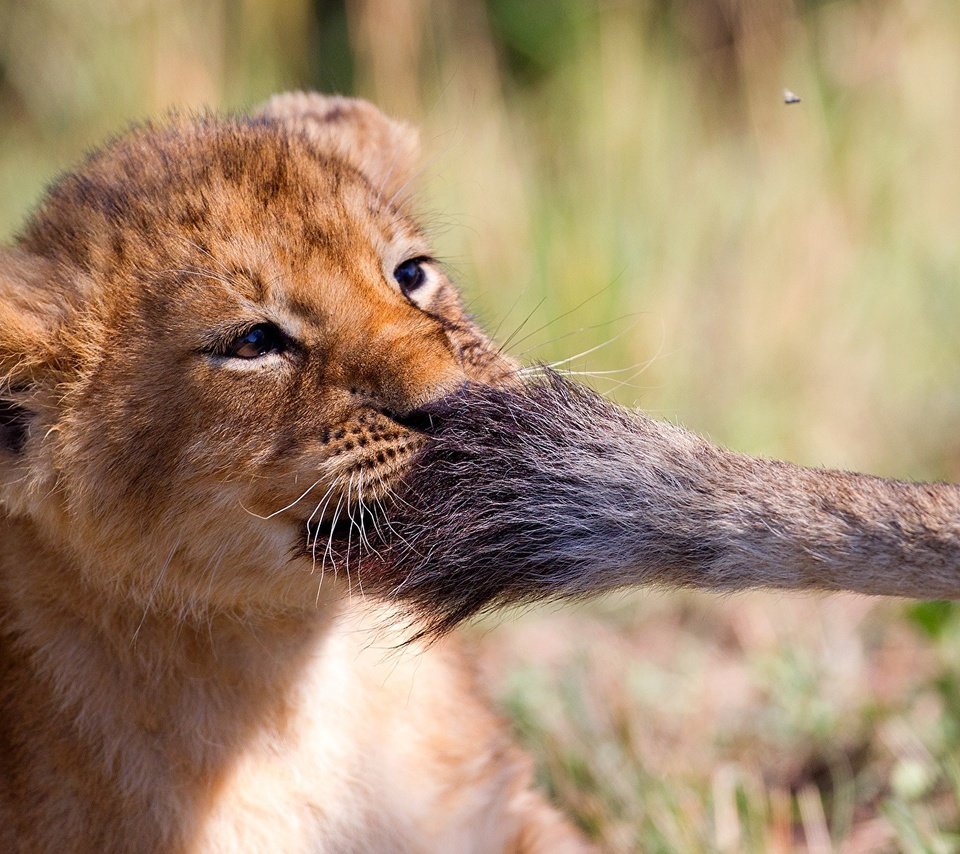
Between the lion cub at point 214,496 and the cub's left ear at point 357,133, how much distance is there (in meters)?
0.13

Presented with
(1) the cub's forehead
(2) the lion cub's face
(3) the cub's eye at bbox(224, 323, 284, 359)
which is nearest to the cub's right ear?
(2) the lion cub's face

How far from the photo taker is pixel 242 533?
247 centimetres

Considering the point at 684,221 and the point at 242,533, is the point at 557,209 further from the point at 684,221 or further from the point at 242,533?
the point at 242,533

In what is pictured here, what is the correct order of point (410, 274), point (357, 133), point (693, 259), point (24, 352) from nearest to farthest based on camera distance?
point (24, 352) < point (410, 274) < point (357, 133) < point (693, 259)

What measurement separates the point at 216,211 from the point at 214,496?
55cm

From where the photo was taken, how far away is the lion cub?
2.41 metres

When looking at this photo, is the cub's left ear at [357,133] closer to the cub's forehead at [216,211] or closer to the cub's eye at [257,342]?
the cub's forehead at [216,211]

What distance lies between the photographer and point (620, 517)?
2008mm

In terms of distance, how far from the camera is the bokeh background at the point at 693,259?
3488 millimetres

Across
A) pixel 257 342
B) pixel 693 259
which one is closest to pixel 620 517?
pixel 257 342

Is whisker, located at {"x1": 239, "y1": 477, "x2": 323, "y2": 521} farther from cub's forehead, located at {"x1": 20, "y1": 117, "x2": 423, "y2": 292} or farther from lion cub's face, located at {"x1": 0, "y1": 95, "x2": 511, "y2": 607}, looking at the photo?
cub's forehead, located at {"x1": 20, "y1": 117, "x2": 423, "y2": 292}

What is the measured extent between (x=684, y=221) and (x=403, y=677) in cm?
362

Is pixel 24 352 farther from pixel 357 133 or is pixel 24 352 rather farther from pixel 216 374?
pixel 357 133

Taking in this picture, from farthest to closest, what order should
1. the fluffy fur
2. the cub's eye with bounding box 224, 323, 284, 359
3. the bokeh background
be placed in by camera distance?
the bokeh background → the cub's eye with bounding box 224, 323, 284, 359 → the fluffy fur
